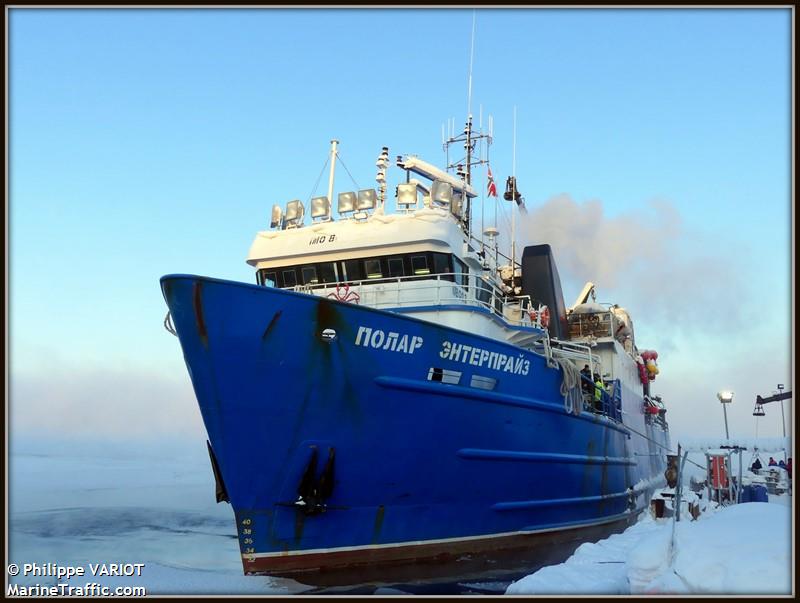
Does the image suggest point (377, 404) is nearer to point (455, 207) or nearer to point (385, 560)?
point (385, 560)

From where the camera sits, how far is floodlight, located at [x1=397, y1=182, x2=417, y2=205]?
1335 cm

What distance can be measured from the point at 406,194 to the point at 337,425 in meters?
5.98

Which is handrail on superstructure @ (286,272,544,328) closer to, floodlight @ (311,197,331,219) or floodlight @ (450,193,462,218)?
floodlight @ (311,197,331,219)

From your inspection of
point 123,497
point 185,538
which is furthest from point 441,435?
point 123,497

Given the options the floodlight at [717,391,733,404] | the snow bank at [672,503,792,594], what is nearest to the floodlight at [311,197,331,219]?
the snow bank at [672,503,792,594]

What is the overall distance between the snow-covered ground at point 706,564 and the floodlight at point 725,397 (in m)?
12.1

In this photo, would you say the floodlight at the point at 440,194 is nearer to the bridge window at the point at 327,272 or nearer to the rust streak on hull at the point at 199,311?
the bridge window at the point at 327,272

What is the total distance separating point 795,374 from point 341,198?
31.6 ft

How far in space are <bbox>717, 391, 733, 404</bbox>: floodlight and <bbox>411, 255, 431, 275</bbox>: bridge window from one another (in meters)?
10.6

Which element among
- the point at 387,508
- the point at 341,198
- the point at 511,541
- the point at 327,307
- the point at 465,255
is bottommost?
the point at 511,541

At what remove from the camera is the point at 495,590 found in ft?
29.0

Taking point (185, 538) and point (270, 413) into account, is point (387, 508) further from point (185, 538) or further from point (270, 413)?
point (185, 538)

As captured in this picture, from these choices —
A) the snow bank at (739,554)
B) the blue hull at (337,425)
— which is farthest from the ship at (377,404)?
the snow bank at (739,554)

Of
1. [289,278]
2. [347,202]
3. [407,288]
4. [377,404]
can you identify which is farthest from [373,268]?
[377,404]
